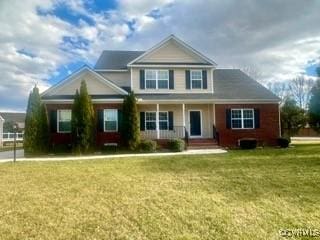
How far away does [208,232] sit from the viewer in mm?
5809

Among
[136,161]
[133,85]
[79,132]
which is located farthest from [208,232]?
[133,85]

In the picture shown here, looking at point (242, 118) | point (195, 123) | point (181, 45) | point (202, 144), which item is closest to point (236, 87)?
point (242, 118)

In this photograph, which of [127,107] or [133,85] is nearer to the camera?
[127,107]

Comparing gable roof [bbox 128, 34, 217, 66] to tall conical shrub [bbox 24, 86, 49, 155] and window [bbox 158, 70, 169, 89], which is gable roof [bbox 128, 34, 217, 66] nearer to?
window [bbox 158, 70, 169, 89]

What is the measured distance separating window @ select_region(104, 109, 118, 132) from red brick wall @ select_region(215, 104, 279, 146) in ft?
22.4

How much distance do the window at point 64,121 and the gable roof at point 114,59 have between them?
16.9 feet

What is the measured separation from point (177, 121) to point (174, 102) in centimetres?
165

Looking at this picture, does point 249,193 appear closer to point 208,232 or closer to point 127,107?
point 208,232

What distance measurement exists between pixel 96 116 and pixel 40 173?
9.35 m

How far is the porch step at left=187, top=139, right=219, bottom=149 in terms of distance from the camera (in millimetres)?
20100

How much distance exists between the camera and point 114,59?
24.9m

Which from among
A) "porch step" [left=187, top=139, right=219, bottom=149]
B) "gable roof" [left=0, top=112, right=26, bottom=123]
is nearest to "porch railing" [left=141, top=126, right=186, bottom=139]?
"porch step" [left=187, top=139, right=219, bottom=149]

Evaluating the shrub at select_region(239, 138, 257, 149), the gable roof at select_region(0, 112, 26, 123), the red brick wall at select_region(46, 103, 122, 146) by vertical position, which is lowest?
the shrub at select_region(239, 138, 257, 149)

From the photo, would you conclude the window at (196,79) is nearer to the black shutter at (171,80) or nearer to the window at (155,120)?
the black shutter at (171,80)
